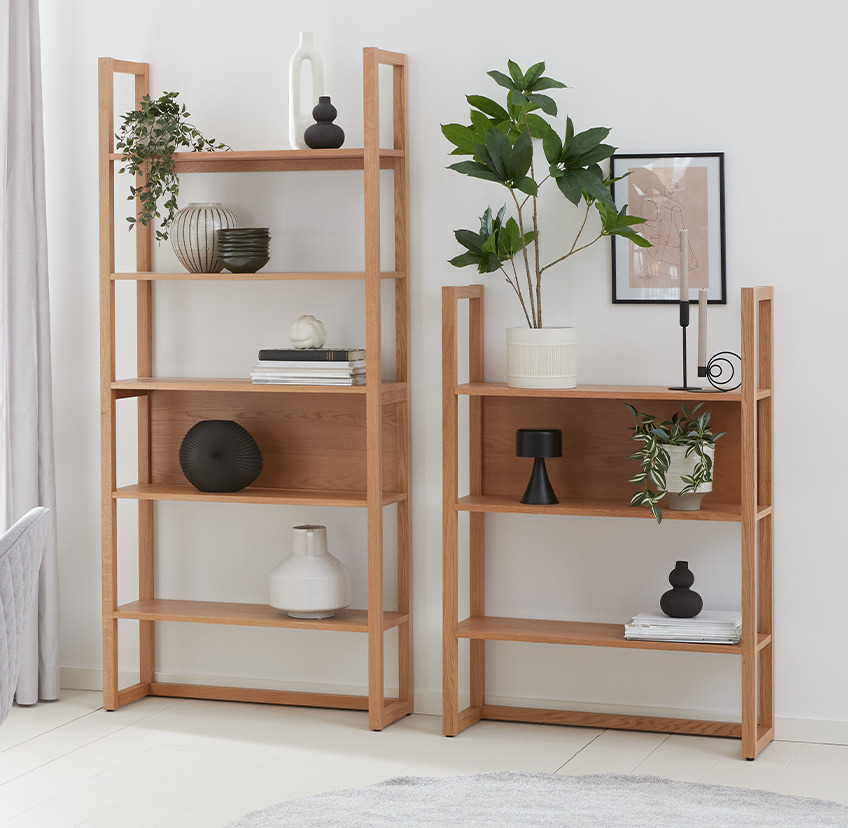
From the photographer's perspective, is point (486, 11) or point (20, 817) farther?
point (486, 11)

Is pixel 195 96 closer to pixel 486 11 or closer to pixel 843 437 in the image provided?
pixel 486 11

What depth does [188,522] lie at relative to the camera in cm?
432

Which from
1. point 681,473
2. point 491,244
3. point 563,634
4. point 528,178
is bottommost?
point 563,634

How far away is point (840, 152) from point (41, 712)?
9.56ft

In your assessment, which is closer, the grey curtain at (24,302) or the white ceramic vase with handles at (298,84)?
the white ceramic vase with handles at (298,84)

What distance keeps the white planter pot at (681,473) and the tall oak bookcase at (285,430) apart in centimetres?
83

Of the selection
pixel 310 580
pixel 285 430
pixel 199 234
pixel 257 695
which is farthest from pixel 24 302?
pixel 257 695

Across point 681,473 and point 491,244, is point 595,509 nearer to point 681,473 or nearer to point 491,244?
point 681,473

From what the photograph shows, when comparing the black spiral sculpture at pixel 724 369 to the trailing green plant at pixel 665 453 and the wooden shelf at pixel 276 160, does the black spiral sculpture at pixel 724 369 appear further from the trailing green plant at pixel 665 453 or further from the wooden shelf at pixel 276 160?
the wooden shelf at pixel 276 160

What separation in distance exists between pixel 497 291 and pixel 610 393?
583 mm

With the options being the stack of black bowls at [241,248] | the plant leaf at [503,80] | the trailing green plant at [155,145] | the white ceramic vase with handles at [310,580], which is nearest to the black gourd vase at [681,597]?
the white ceramic vase with handles at [310,580]

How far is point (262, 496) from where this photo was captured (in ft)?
13.0

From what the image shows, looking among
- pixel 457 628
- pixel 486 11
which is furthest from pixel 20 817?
pixel 486 11

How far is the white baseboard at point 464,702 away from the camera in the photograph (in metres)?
3.77
